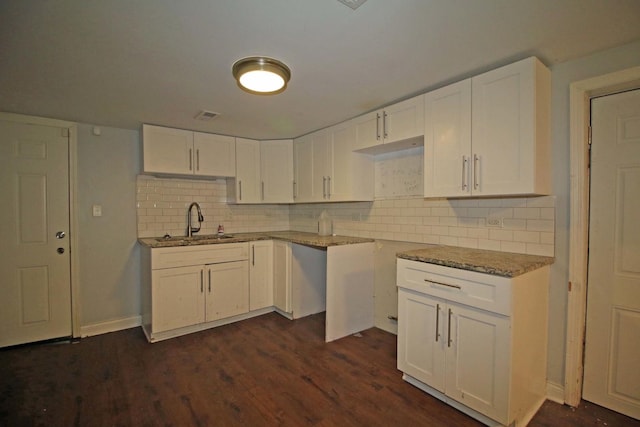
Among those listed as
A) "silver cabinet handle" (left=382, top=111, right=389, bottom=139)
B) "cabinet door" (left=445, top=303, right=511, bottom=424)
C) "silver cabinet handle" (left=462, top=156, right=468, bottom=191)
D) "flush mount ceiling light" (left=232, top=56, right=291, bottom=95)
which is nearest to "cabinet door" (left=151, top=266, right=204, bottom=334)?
"flush mount ceiling light" (left=232, top=56, right=291, bottom=95)

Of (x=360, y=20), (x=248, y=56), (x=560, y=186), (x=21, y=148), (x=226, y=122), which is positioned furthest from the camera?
(x=226, y=122)

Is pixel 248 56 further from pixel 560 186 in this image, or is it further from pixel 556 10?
pixel 560 186

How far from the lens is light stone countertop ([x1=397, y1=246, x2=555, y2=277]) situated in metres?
1.70

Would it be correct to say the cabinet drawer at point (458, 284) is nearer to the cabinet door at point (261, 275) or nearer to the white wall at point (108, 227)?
the cabinet door at point (261, 275)

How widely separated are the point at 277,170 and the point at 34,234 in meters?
2.48

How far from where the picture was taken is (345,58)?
187 centimetres

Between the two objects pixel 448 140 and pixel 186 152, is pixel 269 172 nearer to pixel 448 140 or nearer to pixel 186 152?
pixel 186 152

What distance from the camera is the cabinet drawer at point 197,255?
292 centimetres

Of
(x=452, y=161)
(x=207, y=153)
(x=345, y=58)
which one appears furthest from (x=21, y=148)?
(x=452, y=161)

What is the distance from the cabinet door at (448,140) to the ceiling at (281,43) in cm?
12

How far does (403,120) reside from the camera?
2.53 m

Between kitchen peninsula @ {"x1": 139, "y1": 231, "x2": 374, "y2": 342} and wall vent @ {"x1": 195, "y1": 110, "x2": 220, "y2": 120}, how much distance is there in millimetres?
1204

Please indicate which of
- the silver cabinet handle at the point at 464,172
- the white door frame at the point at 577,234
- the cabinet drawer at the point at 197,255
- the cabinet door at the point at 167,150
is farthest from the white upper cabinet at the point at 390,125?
the cabinet door at the point at 167,150

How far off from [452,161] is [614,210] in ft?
3.17
